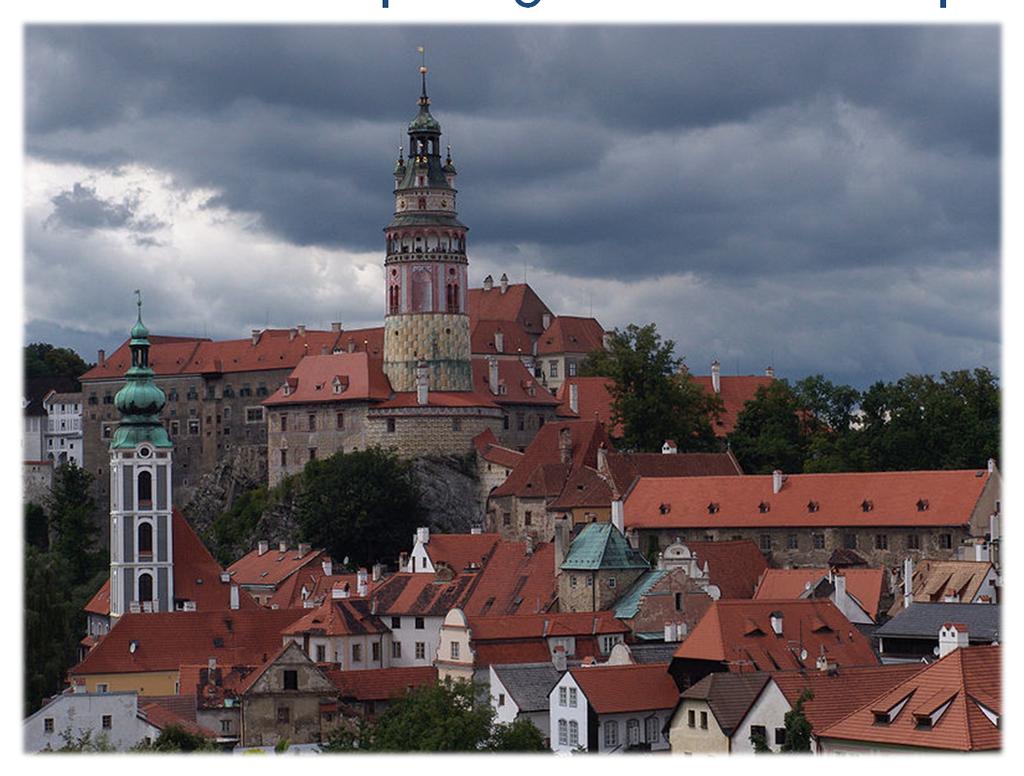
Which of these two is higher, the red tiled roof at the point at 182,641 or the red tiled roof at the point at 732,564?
the red tiled roof at the point at 732,564

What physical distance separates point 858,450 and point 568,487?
426 inches

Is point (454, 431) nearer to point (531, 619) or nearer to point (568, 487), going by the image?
point (568, 487)

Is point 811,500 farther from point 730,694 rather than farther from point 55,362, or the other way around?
point 55,362

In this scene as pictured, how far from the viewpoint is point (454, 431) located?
83.5 m

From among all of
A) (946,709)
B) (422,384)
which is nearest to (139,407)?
(422,384)

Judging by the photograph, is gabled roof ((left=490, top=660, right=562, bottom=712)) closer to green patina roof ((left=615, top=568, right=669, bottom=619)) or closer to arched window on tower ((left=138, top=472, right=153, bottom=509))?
green patina roof ((left=615, top=568, right=669, bottom=619))

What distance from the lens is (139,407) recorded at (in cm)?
7531

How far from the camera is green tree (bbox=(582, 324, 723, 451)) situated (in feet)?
265

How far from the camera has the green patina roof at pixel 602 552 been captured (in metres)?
58.2

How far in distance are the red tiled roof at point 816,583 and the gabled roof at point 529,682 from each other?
11064 mm

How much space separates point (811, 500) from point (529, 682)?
21.6 m

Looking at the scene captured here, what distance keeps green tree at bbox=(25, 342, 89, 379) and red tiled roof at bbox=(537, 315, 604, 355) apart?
32692 millimetres

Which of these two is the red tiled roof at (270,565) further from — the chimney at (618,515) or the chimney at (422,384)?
the chimney at (618,515)

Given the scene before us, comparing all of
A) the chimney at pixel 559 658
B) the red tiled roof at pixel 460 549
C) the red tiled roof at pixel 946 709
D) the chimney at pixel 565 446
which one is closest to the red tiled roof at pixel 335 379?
the chimney at pixel 565 446
